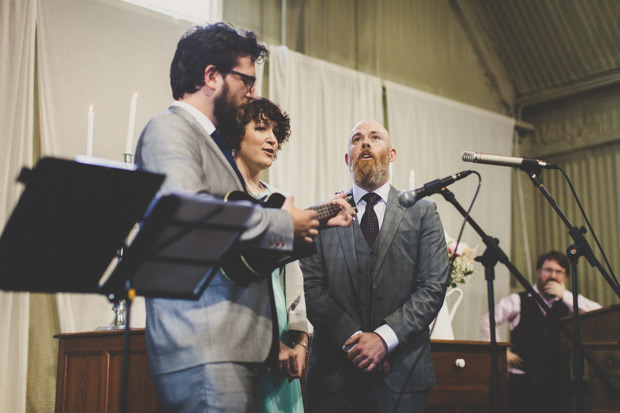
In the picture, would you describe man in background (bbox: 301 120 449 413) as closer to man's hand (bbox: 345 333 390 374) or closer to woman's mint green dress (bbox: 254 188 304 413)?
man's hand (bbox: 345 333 390 374)

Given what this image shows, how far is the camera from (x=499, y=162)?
234 centimetres

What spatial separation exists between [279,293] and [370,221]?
64 cm

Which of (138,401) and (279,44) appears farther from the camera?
(279,44)

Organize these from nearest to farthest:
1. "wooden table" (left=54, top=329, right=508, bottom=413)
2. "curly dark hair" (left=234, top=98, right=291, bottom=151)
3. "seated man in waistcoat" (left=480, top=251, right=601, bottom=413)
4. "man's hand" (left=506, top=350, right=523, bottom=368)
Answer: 1. "wooden table" (left=54, top=329, right=508, bottom=413)
2. "curly dark hair" (left=234, top=98, right=291, bottom=151)
3. "seated man in waistcoat" (left=480, top=251, right=601, bottom=413)
4. "man's hand" (left=506, top=350, right=523, bottom=368)

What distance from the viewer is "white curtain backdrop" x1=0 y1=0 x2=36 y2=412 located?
345cm

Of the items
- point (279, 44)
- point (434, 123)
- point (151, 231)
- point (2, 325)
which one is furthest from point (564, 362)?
point (151, 231)

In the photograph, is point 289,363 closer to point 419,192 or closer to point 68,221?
point 419,192

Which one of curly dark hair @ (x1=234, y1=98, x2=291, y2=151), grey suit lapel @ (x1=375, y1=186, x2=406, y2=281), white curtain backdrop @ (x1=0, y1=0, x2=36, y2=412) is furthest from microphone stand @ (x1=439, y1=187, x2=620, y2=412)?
white curtain backdrop @ (x1=0, y1=0, x2=36, y2=412)

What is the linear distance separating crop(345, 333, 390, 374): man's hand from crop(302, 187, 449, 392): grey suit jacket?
54 millimetres

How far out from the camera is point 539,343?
4773 mm

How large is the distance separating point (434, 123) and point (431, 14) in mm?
1234

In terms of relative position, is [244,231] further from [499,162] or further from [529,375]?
[529,375]

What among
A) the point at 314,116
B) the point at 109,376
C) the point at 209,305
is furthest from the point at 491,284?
the point at 314,116

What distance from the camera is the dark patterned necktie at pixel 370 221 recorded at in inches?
108
